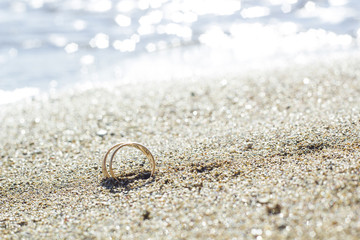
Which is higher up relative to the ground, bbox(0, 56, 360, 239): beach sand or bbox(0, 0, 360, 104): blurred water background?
bbox(0, 0, 360, 104): blurred water background

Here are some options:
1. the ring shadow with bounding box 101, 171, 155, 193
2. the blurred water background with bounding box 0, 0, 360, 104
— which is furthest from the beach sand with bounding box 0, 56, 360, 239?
the blurred water background with bounding box 0, 0, 360, 104

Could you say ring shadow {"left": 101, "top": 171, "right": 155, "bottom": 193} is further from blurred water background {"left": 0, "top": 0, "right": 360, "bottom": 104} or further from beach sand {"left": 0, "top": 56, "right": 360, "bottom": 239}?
blurred water background {"left": 0, "top": 0, "right": 360, "bottom": 104}

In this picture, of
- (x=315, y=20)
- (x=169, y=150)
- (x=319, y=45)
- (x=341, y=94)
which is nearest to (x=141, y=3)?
(x=315, y=20)

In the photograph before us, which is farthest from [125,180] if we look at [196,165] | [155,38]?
[155,38]

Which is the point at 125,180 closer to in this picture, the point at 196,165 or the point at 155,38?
the point at 196,165

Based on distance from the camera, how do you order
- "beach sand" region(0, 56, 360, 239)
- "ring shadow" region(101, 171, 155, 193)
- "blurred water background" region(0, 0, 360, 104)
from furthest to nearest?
"blurred water background" region(0, 0, 360, 104) < "ring shadow" region(101, 171, 155, 193) < "beach sand" region(0, 56, 360, 239)

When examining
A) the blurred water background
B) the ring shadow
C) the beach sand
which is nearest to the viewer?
the beach sand

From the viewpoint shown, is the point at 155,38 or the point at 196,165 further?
the point at 155,38

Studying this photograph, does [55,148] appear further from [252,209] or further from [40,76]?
[40,76]
